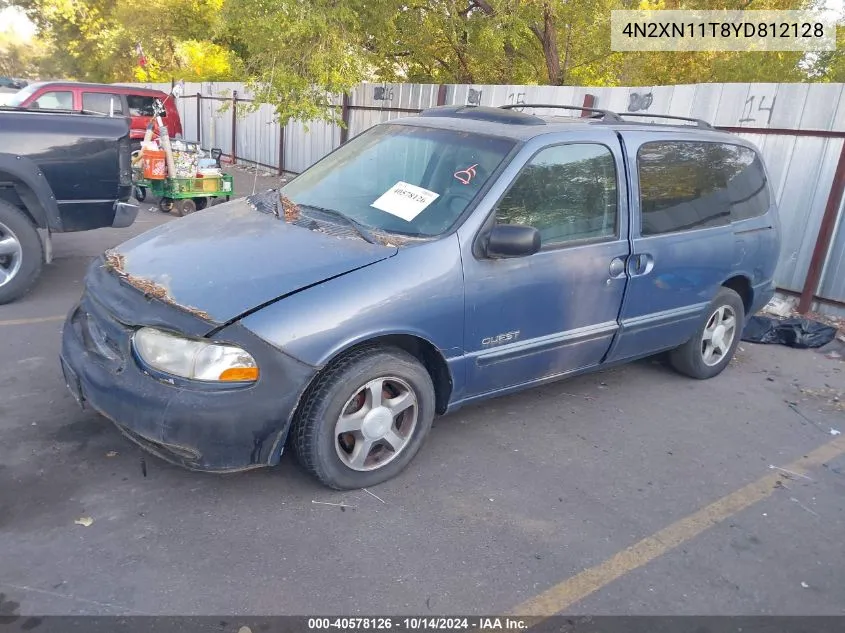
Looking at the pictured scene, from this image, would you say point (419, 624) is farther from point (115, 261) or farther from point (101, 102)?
point (101, 102)

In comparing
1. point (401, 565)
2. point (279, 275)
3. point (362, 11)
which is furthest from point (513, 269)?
point (362, 11)

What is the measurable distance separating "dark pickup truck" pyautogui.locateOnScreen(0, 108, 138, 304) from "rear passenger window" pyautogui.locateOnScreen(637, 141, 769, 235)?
433cm

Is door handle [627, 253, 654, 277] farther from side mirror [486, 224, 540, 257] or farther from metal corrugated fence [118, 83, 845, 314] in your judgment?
metal corrugated fence [118, 83, 845, 314]

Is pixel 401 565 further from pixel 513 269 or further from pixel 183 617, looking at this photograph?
pixel 513 269

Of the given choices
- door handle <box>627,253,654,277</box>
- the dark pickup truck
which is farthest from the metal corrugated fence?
the dark pickup truck

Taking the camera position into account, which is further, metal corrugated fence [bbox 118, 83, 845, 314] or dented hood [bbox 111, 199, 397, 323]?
metal corrugated fence [bbox 118, 83, 845, 314]

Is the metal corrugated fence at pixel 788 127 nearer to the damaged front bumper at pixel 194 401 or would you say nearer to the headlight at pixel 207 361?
the damaged front bumper at pixel 194 401

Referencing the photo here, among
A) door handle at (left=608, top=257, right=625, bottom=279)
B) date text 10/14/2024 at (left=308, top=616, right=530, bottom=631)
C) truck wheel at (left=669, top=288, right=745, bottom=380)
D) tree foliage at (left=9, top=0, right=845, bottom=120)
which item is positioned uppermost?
tree foliage at (left=9, top=0, right=845, bottom=120)

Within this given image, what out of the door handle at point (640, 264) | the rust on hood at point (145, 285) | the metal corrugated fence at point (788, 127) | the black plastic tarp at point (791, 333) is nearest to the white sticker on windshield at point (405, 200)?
the rust on hood at point (145, 285)

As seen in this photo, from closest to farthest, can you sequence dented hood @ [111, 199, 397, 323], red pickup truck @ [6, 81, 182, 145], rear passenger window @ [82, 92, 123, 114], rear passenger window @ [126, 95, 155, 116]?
dented hood @ [111, 199, 397, 323]
red pickup truck @ [6, 81, 182, 145]
rear passenger window @ [82, 92, 123, 114]
rear passenger window @ [126, 95, 155, 116]

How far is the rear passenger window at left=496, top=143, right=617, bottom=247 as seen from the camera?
3.64m

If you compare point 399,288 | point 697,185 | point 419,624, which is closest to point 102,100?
point 697,185

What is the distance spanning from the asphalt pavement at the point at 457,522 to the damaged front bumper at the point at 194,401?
0.33m

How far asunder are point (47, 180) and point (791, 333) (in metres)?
6.67
